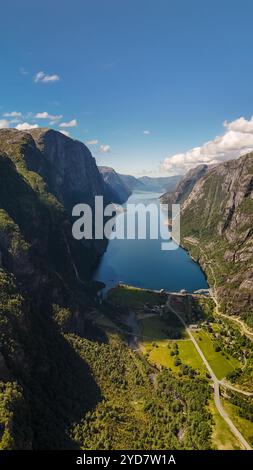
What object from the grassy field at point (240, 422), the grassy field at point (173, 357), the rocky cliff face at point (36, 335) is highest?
the rocky cliff face at point (36, 335)

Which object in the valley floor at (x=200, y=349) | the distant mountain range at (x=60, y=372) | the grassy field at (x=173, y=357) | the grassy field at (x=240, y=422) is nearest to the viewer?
the distant mountain range at (x=60, y=372)

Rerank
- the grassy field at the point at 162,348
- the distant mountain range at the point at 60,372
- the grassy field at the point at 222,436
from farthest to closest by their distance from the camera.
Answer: the grassy field at the point at 162,348
the grassy field at the point at 222,436
the distant mountain range at the point at 60,372

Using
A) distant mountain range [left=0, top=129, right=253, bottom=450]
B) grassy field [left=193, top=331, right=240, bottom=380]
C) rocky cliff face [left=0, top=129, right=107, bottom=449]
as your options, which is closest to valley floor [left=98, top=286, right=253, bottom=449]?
grassy field [left=193, top=331, right=240, bottom=380]

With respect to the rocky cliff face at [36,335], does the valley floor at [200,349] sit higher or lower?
lower

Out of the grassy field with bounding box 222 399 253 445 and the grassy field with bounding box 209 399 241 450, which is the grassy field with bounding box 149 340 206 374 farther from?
the grassy field with bounding box 209 399 241 450

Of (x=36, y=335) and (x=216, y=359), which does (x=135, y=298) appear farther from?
(x=36, y=335)

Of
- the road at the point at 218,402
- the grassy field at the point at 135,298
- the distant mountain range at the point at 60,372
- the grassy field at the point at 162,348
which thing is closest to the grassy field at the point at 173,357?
the grassy field at the point at 162,348

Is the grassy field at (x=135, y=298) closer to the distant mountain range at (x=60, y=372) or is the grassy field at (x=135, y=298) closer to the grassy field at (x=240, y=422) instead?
the distant mountain range at (x=60, y=372)

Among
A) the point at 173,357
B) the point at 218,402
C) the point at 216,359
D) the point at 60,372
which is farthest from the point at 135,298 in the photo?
the point at 60,372
